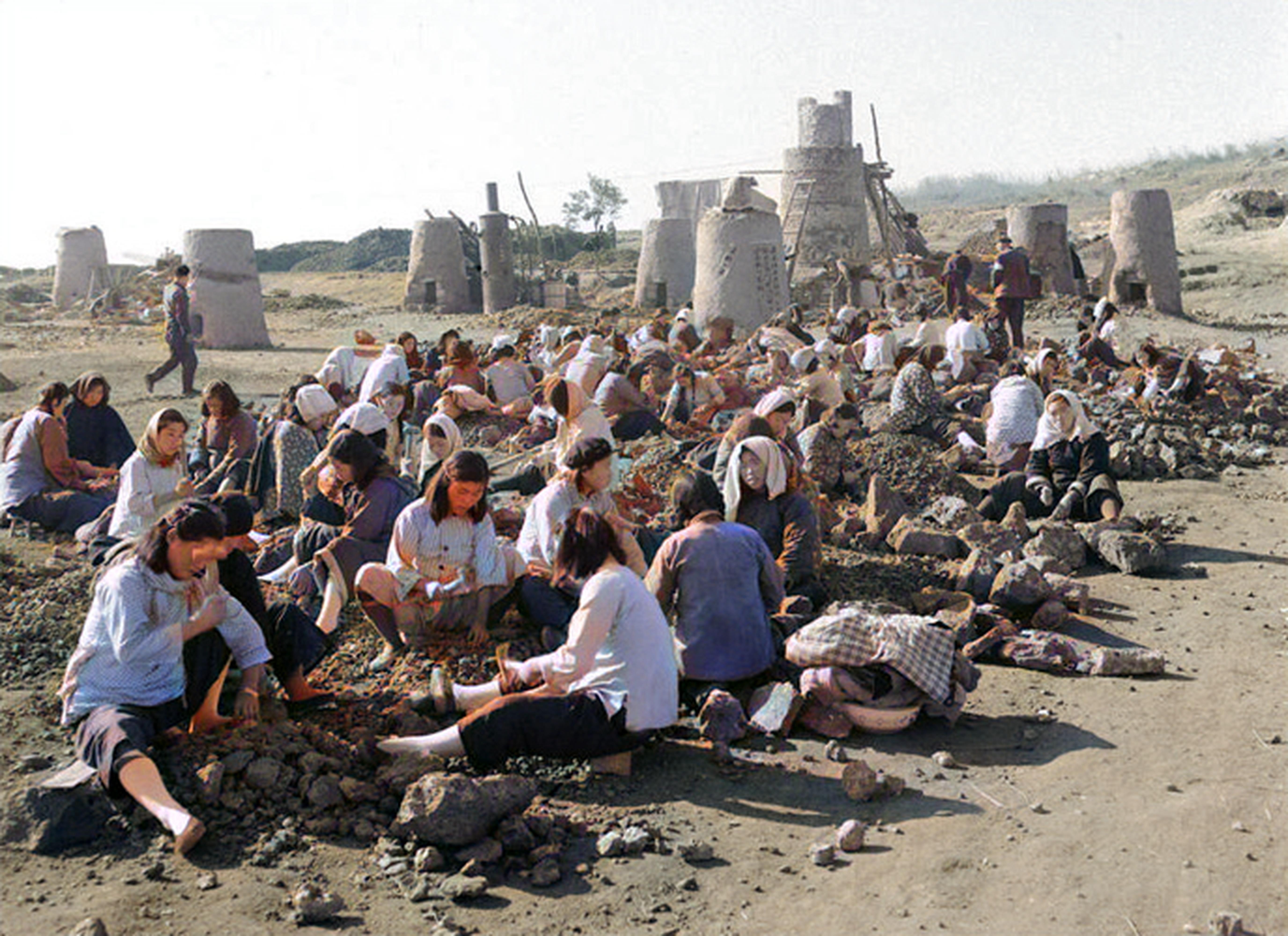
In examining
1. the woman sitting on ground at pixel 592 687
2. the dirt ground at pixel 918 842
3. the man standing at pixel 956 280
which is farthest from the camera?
the man standing at pixel 956 280

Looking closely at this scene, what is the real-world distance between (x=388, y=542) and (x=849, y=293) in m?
16.7

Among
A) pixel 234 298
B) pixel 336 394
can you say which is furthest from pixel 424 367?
pixel 234 298

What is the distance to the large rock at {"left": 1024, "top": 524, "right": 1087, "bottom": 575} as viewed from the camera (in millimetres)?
7438

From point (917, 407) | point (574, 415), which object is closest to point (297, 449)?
point (574, 415)

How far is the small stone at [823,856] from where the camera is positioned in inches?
157

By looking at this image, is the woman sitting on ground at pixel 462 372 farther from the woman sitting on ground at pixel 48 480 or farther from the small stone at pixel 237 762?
the small stone at pixel 237 762

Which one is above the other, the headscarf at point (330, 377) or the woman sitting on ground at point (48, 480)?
the headscarf at point (330, 377)

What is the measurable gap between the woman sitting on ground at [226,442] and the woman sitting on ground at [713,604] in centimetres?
390

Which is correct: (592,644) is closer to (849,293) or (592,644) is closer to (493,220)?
(849,293)

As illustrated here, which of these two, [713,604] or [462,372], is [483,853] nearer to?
[713,604]

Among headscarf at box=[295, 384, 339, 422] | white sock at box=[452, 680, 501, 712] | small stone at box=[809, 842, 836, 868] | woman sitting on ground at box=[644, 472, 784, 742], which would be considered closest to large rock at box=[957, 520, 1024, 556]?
woman sitting on ground at box=[644, 472, 784, 742]

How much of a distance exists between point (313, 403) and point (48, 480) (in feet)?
6.49

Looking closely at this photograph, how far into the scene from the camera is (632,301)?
2558cm

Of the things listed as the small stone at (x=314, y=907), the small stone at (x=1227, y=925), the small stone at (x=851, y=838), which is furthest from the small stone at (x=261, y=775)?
the small stone at (x=1227, y=925)
